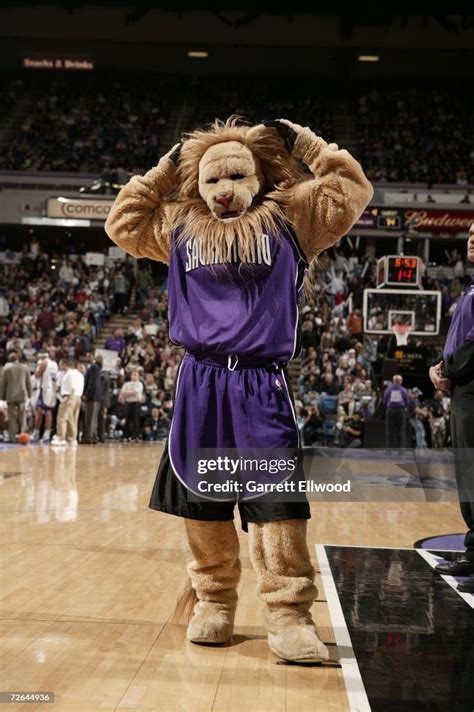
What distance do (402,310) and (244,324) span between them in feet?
30.9

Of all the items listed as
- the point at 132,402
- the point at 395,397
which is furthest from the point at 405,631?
the point at 132,402

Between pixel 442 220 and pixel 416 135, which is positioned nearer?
pixel 442 220

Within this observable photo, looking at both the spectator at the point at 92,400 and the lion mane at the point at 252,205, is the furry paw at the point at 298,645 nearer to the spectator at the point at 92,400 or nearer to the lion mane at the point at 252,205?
the lion mane at the point at 252,205

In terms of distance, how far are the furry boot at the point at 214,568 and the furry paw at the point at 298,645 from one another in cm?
25

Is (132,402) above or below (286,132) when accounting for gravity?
below

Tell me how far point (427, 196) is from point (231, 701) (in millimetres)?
20325

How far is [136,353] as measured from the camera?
52.5 ft

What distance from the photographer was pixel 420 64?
26.2m

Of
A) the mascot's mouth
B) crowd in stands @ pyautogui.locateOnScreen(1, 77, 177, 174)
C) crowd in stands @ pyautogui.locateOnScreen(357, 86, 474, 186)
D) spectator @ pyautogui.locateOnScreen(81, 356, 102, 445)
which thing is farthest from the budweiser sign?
the mascot's mouth

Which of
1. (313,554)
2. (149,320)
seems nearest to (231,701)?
(313,554)

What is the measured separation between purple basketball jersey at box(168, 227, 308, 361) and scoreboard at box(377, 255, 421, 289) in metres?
8.85

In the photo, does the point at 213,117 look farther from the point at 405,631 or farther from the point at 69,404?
the point at 405,631

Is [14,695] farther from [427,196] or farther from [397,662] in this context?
[427,196]

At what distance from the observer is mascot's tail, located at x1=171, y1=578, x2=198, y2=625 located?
296 centimetres
